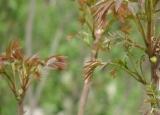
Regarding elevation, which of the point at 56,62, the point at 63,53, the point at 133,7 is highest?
the point at 133,7

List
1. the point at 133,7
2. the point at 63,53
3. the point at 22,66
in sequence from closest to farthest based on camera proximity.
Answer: the point at 133,7, the point at 22,66, the point at 63,53

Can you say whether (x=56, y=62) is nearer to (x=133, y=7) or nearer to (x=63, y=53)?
(x=133, y=7)

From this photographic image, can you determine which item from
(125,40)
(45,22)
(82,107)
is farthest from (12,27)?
(125,40)

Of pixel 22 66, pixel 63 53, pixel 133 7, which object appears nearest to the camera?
pixel 133 7

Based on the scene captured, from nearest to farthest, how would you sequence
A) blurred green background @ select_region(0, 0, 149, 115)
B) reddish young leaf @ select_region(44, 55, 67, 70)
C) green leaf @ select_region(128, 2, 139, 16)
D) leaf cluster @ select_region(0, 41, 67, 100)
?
1. green leaf @ select_region(128, 2, 139, 16)
2. leaf cluster @ select_region(0, 41, 67, 100)
3. reddish young leaf @ select_region(44, 55, 67, 70)
4. blurred green background @ select_region(0, 0, 149, 115)

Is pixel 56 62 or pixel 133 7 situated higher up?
pixel 133 7

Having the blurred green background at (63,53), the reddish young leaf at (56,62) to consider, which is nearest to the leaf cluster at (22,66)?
the reddish young leaf at (56,62)

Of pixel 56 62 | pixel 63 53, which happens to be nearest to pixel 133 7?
pixel 56 62

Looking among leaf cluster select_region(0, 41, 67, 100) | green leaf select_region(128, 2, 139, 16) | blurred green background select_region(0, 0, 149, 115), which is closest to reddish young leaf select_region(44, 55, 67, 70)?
leaf cluster select_region(0, 41, 67, 100)

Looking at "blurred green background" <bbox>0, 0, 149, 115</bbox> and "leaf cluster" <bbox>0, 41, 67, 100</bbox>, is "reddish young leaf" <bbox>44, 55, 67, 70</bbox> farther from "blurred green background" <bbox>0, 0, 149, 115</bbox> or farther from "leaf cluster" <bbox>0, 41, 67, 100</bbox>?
"blurred green background" <bbox>0, 0, 149, 115</bbox>
